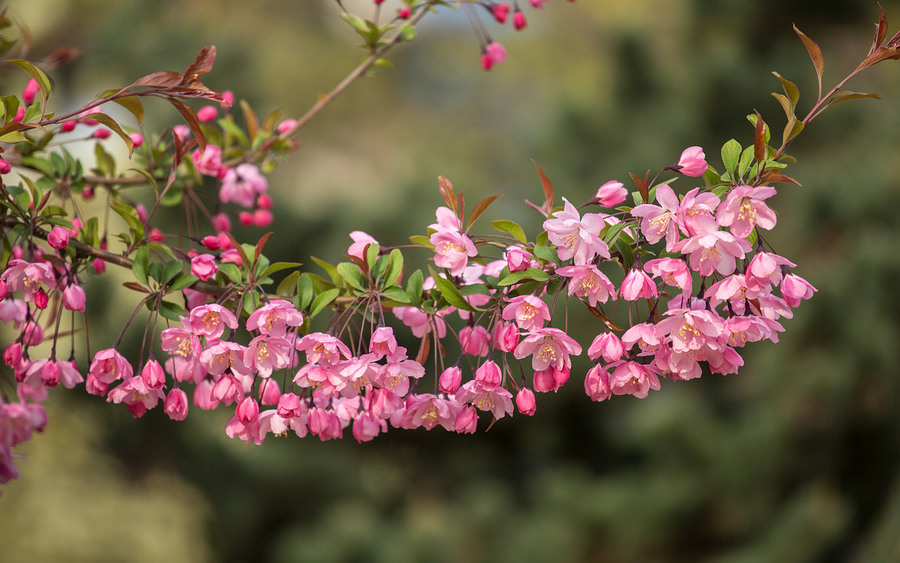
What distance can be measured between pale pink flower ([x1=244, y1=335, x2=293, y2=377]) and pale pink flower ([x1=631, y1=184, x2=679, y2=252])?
0.42m

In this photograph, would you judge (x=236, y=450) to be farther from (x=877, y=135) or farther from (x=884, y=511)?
(x=877, y=135)

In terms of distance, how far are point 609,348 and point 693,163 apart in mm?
229

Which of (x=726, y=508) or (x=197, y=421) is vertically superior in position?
(x=197, y=421)

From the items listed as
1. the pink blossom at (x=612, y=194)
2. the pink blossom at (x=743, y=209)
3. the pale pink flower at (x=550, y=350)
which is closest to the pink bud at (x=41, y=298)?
the pale pink flower at (x=550, y=350)

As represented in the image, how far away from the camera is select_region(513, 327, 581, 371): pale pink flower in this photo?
3.00ft

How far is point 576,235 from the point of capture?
0.84m

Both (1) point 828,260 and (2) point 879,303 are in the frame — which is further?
(1) point 828,260

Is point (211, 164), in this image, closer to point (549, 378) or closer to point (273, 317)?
point (273, 317)

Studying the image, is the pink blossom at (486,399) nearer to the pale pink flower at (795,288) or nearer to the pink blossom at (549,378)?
the pink blossom at (549,378)

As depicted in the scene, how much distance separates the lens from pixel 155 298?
0.94 metres

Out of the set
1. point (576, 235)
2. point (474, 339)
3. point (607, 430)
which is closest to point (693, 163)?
point (576, 235)

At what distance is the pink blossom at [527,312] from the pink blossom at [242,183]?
0.86 m

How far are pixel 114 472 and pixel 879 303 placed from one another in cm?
477

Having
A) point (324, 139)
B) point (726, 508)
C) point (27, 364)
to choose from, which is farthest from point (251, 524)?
point (324, 139)
